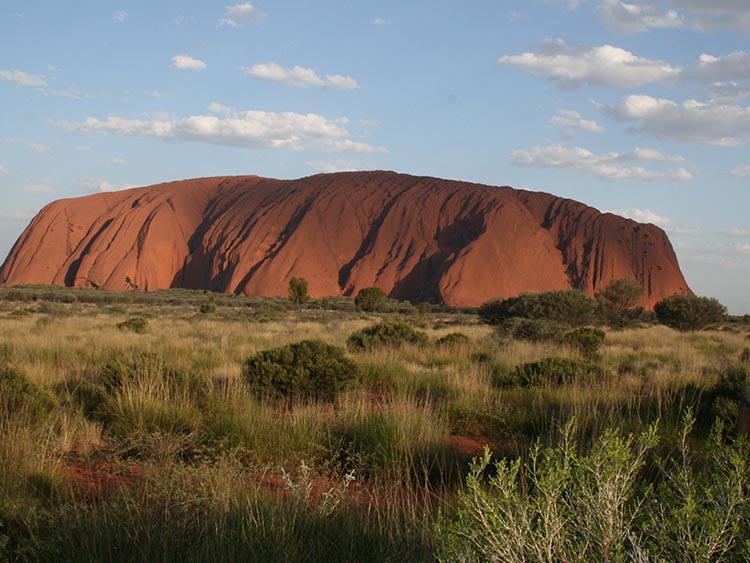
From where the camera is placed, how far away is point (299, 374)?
27.8ft

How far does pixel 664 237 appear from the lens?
262 ft

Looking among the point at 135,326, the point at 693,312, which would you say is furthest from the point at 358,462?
the point at 693,312

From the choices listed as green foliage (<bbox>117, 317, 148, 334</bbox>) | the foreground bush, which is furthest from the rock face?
the foreground bush

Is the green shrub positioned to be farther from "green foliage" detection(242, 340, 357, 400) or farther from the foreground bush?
the foreground bush

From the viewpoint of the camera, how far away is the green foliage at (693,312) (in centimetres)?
3031

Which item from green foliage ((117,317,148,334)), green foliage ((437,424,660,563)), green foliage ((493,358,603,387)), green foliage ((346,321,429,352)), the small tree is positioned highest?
green foliage ((437,424,660,563))

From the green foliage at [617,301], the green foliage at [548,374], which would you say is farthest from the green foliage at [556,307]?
the green foliage at [548,374]

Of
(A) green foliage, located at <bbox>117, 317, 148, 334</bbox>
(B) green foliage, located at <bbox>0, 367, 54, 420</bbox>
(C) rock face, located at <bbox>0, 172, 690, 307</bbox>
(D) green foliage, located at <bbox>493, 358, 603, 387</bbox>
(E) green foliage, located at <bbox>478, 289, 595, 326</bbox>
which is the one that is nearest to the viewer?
(B) green foliage, located at <bbox>0, 367, 54, 420</bbox>

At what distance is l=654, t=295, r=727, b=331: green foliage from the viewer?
3031 cm

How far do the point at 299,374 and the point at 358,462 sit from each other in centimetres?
327

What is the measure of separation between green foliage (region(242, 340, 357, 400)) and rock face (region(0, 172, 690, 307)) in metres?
54.4

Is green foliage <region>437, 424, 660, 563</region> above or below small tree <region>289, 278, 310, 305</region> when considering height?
above

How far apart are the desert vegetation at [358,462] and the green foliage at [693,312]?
20.6 m

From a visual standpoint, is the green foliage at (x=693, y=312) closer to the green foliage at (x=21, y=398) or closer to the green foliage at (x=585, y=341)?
the green foliage at (x=585, y=341)
